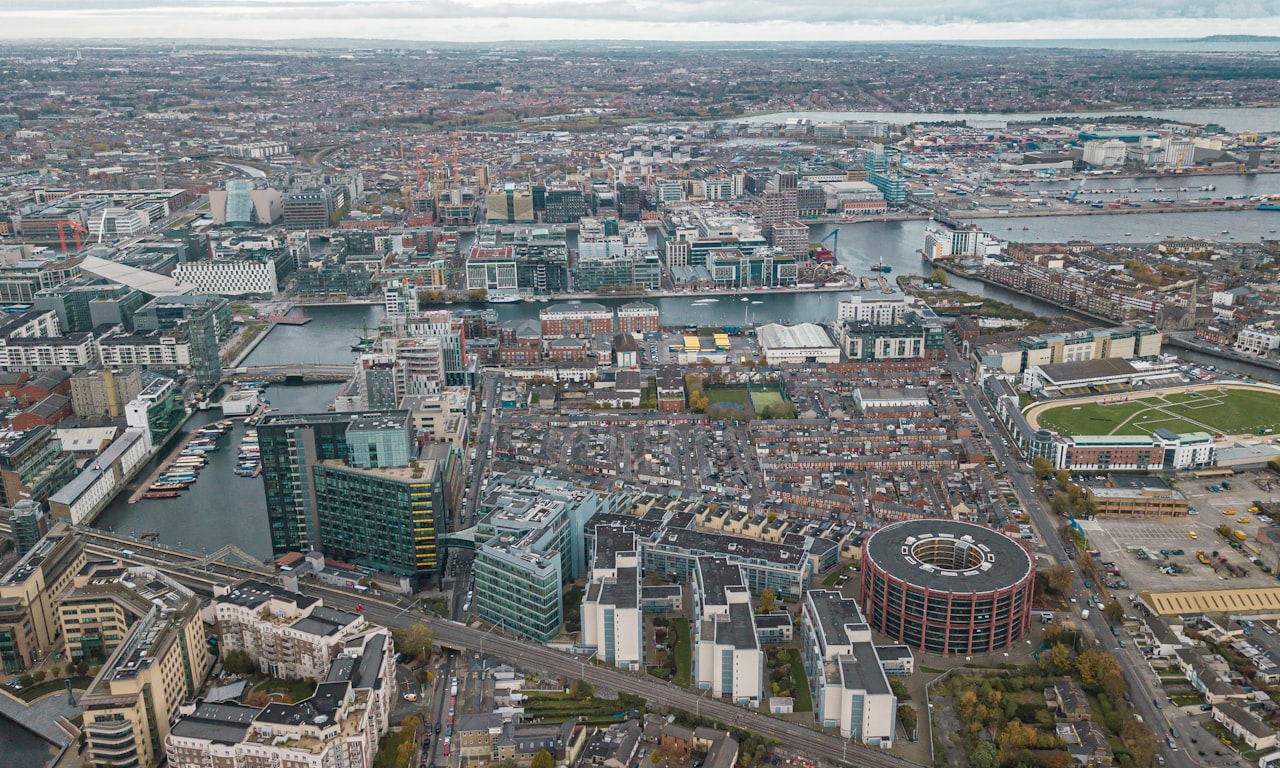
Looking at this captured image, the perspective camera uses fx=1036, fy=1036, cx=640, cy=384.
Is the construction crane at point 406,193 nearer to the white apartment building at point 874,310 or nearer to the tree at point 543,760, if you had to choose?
the white apartment building at point 874,310

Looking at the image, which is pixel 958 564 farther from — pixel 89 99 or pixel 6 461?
pixel 89 99

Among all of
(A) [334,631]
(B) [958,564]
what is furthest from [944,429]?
(A) [334,631]

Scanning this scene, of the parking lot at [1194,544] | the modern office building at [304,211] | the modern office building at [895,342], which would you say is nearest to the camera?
the parking lot at [1194,544]

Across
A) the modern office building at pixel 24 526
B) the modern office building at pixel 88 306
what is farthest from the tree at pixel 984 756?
the modern office building at pixel 88 306

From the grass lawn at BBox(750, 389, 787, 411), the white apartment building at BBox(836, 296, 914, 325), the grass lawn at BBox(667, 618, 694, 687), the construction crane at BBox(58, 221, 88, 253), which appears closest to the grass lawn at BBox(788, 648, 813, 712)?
the grass lawn at BBox(667, 618, 694, 687)

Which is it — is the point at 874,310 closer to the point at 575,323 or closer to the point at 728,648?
the point at 575,323

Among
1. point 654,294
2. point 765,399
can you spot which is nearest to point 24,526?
point 765,399
